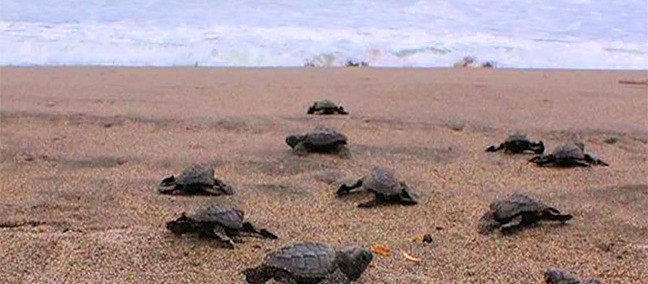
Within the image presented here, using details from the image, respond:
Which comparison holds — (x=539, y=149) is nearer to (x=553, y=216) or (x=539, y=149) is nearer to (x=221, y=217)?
(x=553, y=216)

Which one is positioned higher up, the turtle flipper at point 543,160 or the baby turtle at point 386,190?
the baby turtle at point 386,190

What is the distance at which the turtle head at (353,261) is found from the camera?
2350 millimetres

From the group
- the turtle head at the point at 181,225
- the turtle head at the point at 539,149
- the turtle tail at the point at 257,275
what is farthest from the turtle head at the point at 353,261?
the turtle head at the point at 539,149

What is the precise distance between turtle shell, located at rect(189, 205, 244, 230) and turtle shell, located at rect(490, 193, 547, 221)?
0.92 meters

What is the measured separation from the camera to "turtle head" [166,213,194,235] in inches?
110

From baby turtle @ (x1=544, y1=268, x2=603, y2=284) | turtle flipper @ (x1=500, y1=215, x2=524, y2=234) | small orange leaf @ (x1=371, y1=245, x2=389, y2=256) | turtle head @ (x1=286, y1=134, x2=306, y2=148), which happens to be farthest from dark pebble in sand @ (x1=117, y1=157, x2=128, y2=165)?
baby turtle @ (x1=544, y1=268, x2=603, y2=284)

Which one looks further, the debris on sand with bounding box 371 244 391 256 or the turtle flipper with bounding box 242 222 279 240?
the turtle flipper with bounding box 242 222 279 240

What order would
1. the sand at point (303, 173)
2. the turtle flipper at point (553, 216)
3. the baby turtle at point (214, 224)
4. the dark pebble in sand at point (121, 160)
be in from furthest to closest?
the dark pebble in sand at point (121, 160) < the turtle flipper at point (553, 216) < the baby turtle at point (214, 224) < the sand at point (303, 173)

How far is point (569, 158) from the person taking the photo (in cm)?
413

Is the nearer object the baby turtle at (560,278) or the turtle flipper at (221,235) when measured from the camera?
the baby turtle at (560,278)

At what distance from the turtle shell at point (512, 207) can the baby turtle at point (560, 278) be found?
54 cm

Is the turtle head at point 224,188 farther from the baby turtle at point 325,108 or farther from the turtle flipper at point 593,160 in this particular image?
the baby turtle at point 325,108

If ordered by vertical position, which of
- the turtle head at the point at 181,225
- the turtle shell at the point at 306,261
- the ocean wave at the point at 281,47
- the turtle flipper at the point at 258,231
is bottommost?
the ocean wave at the point at 281,47

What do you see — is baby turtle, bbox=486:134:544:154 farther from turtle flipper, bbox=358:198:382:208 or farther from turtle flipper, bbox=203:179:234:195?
turtle flipper, bbox=203:179:234:195
